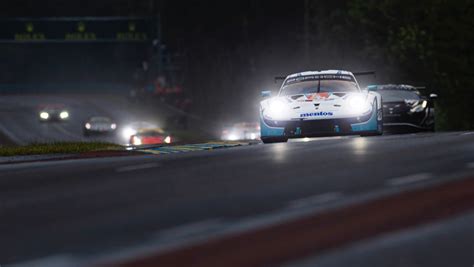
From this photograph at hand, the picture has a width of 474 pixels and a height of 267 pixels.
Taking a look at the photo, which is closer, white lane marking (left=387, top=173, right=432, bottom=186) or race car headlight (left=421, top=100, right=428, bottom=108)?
white lane marking (left=387, top=173, right=432, bottom=186)

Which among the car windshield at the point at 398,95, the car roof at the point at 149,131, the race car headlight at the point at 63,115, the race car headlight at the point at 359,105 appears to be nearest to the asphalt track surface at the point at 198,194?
the race car headlight at the point at 359,105

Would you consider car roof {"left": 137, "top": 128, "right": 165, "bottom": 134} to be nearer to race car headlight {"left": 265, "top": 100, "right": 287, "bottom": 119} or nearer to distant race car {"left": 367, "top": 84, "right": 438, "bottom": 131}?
distant race car {"left": 367, "top": 84, "right": 438, "bottom": 131}

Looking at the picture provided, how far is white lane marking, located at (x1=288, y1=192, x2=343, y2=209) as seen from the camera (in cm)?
1004

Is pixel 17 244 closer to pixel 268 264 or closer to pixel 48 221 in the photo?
pixel 48 221

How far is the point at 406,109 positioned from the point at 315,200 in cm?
1343

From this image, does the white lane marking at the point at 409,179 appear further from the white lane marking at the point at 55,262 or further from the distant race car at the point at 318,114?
the distant race car at the point at 318,114

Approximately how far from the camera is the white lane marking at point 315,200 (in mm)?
10039

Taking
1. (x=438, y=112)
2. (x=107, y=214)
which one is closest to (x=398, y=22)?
(x=438, y=112)

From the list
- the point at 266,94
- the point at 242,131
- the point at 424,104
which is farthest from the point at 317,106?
the point at 242,131

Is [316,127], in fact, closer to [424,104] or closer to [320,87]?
[320,87]

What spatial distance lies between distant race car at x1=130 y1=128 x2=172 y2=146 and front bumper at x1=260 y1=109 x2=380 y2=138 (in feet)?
76.7

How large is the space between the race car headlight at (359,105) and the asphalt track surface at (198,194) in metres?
2.32

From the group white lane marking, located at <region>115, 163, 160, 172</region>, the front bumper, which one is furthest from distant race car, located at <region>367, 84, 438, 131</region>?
white lane marking, located at <region>115, 163, 160, 172</region>

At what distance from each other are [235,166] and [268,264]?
20.9 feet
